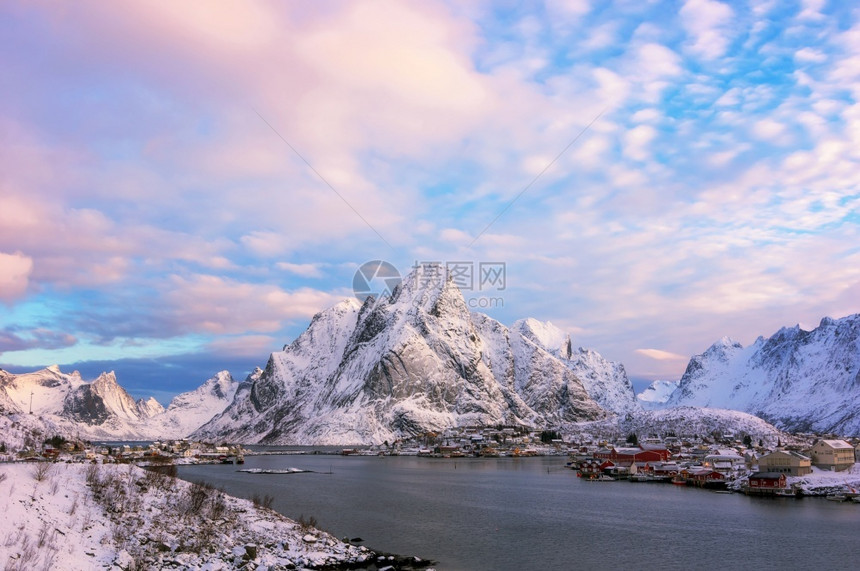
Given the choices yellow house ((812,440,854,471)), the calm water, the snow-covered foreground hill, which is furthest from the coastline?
yellow house ((812,440,854,471))

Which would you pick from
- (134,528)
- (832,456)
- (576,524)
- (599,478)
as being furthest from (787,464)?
(134,528)

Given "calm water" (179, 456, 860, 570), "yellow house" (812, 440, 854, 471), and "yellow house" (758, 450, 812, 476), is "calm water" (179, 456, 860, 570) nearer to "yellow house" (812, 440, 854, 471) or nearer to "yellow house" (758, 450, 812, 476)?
"yellow house" (758, 450, 812, 476)

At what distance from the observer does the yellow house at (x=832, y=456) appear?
107 m

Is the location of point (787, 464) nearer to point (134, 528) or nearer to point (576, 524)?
point (576, 524)

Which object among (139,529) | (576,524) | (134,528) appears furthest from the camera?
(576,524)

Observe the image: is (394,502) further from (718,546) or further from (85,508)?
(85,508)

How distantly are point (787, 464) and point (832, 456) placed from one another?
11192 mm

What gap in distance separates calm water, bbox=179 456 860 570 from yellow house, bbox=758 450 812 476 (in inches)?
524

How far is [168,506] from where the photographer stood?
46.3m

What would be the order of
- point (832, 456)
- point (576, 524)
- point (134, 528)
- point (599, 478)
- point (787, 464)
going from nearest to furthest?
1. point (134, 528)
2. point (576, 524)
3. point (787, 464)
4. point (832, 456)
5. point (599, 478)

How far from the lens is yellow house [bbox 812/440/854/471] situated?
107 meters

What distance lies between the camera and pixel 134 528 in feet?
129

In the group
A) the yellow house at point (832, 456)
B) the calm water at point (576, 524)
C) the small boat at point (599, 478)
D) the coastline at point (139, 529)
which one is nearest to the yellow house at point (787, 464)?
the yellow house at point (832, 456)

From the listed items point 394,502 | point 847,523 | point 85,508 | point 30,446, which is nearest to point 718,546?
point 847,523
